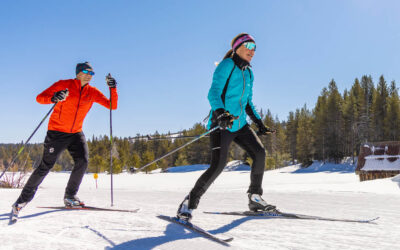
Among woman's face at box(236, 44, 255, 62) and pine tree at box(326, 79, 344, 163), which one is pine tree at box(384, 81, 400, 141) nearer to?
pine tree at box(326, 79, 344, 163)

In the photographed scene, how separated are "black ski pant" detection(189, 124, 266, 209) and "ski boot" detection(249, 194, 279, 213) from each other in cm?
6

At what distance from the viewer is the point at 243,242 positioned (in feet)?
6.95

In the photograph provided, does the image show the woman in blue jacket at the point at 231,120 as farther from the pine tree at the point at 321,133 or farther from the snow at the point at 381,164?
the pine tree at the point at 321,133

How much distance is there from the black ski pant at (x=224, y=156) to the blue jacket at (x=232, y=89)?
11cm

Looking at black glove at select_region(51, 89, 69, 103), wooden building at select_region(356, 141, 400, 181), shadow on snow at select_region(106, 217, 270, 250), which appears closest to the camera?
shadow on snow at select_region(106, 217, 270, 250)

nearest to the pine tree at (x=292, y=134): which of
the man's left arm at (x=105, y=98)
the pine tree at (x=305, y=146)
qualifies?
the pine tree at (x=305, y=146)

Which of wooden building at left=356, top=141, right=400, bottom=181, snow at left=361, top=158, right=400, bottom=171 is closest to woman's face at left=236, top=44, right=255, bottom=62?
wooden building at left=356, top=141, right=400, bottom=181

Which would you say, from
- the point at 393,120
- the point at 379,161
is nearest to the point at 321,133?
the point at 393,120

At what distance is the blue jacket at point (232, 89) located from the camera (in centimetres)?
294

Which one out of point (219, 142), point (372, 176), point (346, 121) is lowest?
point (372, 176)

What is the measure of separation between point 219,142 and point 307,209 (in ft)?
4.73

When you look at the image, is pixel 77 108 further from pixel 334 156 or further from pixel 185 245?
pixel 334 156

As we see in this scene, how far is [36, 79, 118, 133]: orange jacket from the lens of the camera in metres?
3.67

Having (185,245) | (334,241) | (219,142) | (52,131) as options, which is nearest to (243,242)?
(185,245)
